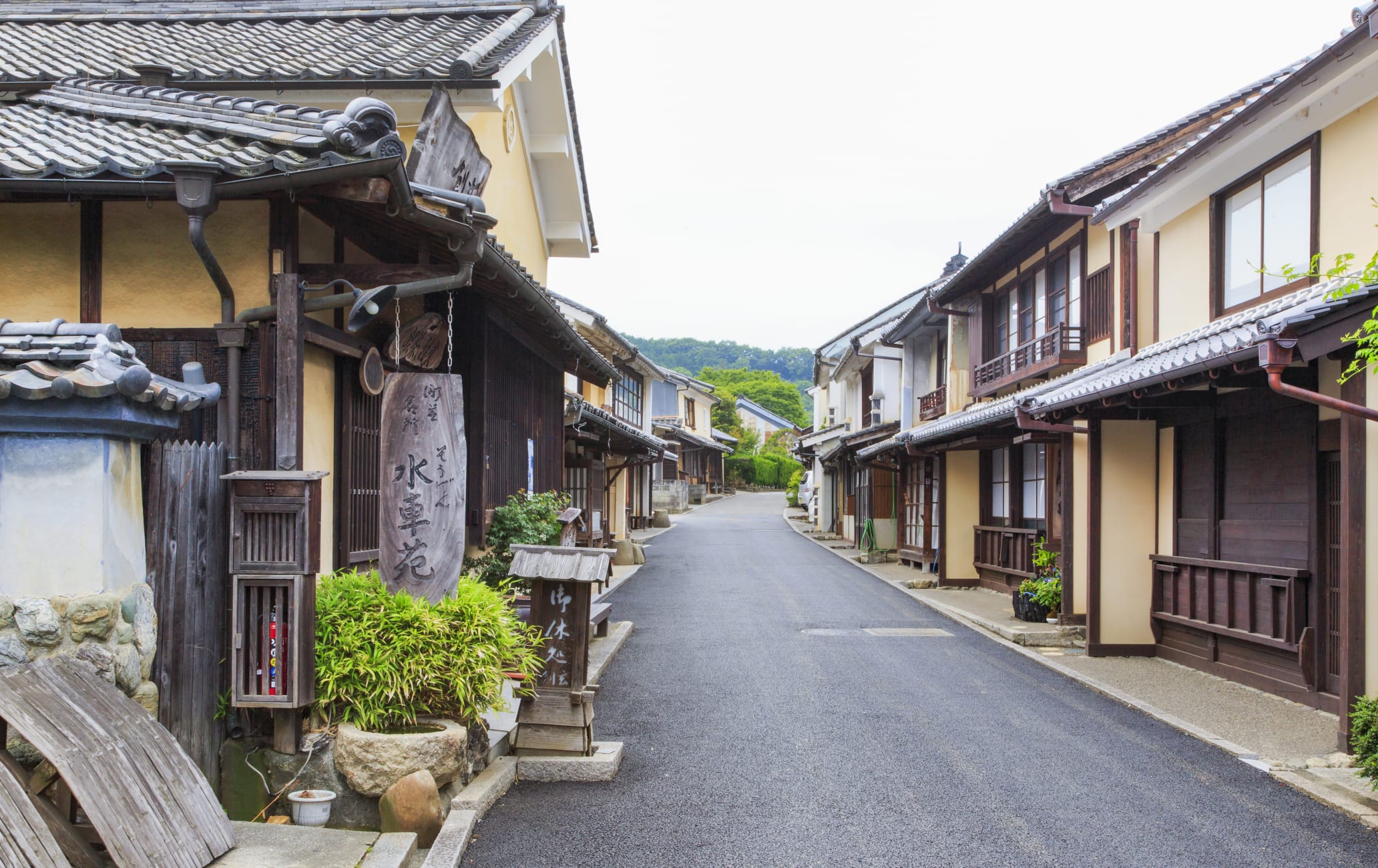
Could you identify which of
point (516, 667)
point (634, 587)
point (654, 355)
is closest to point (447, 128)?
point (516, 667)

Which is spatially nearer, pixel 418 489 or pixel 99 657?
pixel 99 657

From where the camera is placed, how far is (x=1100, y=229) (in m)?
14.3

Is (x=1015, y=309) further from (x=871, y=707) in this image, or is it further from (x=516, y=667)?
(x=516, y=667)

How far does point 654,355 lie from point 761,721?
113018 mm

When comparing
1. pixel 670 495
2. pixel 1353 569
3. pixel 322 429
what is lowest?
pixel 670 495

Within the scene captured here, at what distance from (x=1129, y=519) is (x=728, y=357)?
393ft

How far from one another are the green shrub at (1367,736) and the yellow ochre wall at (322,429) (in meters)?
7.17

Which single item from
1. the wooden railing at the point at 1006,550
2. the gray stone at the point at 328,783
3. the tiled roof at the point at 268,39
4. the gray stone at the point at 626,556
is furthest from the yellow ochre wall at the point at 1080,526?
the gray stone at the point at 626,556

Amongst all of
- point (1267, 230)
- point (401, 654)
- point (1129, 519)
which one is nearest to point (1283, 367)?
point (1267, 230)

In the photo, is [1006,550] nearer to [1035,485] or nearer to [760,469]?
[1035,485]

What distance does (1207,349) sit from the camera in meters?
8.20

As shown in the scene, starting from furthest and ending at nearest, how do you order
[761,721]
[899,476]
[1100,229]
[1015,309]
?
[899,476] < [1015,309] < [1100,229] < [761,721]

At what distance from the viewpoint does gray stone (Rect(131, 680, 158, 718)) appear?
4938mm

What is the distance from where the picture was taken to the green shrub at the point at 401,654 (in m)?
5.64
